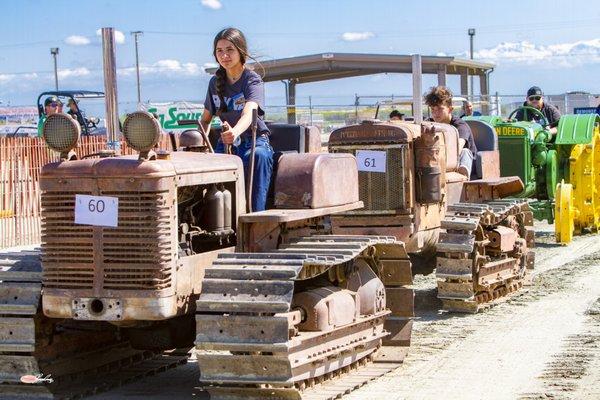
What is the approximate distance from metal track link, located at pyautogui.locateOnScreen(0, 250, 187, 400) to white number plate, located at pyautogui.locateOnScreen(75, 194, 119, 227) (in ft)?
2.01

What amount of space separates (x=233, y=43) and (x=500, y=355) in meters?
3.00

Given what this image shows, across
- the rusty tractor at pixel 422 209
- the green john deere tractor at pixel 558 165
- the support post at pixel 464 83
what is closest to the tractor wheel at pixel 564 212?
the green john deere tractor at pixel 558 165

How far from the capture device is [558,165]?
686 inches

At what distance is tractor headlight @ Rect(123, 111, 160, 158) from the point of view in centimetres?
679

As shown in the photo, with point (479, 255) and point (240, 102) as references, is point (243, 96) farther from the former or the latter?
point (479, 255)

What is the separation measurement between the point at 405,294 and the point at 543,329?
172 cm

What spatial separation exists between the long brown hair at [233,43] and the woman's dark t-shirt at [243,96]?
0.10ft

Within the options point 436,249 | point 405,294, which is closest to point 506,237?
point 436,249

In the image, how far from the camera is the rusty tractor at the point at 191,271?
6699 millimetres

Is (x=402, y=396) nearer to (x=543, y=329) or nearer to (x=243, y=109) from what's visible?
(x=243, y=109)

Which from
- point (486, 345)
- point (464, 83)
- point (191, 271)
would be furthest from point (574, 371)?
point (464, 83)

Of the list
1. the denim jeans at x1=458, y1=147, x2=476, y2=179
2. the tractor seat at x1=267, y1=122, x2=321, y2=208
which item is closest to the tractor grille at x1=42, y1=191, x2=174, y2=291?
the tractor seat at x1=267, y1=122, x2=321, y2=208

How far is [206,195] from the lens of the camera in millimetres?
7449

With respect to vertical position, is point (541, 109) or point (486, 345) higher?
point (541, 109)
